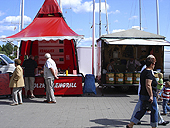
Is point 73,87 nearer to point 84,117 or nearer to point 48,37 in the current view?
point 48,37

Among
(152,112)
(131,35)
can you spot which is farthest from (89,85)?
(152,112)

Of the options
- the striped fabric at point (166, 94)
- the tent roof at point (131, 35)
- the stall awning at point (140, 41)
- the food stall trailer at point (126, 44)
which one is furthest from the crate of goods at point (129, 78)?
the striped fabric at point (166, 94)

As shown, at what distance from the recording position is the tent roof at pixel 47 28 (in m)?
9.47

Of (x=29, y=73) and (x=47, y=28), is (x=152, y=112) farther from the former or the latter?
(x=47, y=28)

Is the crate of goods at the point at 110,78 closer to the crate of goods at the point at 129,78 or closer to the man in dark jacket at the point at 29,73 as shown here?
the crate of goods at the point at 129,78

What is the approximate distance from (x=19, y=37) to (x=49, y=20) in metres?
2.55

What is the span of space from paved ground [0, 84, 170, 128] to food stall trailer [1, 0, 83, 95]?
707mm

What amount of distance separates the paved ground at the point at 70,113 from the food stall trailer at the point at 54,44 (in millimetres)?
707

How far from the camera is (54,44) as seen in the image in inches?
501

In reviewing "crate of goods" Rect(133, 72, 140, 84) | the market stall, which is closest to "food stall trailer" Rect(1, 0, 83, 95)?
the market stall

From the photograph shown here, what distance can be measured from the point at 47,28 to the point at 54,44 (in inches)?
86.0

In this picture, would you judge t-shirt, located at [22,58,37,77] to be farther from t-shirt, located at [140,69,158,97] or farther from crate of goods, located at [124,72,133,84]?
t-shirt, located at [140,69,158,97]

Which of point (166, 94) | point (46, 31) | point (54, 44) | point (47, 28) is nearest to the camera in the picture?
point (166, 94)

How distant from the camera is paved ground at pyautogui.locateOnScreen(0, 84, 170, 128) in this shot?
5.53 meters
